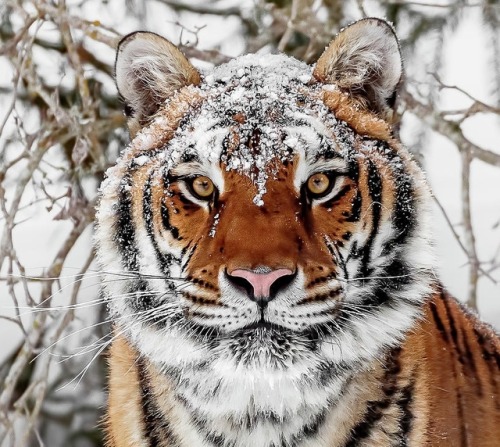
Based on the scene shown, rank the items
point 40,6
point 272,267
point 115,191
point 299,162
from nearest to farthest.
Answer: point 272,267
point 299,162
point 115,191
point 40,6

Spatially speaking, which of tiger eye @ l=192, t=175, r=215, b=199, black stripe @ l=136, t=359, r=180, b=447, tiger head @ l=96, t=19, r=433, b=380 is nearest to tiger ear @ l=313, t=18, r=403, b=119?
tiger head @ l=96, t=19, r=433, b=380

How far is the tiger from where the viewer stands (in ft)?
6.88

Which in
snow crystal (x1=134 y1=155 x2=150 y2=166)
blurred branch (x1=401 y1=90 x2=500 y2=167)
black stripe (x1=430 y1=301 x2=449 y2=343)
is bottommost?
black stripe (x1=430 y1=301 x2=449 y2=343)

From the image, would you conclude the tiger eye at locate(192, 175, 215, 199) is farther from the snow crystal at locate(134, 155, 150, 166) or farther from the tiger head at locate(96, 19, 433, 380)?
the snow crystal at locate(134, 155, 150, 166)

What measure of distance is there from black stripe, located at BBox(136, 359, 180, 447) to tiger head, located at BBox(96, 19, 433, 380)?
0.43ft

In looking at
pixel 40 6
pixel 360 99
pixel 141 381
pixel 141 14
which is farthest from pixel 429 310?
pixel 141 14

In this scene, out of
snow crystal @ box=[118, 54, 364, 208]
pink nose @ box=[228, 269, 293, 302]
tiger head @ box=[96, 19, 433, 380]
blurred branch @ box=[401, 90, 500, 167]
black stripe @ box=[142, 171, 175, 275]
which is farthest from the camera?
blurred branch @ box=[401, 90, 500, 167]

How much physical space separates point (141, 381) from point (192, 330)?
350mm

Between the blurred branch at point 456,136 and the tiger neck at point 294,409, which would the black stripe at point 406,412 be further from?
the blurred branch at point 456,136

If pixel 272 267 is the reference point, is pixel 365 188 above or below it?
above

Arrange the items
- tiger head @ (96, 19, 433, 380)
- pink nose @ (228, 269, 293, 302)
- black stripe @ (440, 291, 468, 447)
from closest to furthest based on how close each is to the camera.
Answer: pink nose @ (228, 269, 293, 302)
tiger head @ (96, 19, 433, 380)
black stripe @ (440, 291, 468, 447)

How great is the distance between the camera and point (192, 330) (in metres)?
2.20

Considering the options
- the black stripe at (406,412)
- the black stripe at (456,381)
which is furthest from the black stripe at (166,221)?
the black stripe at (456,381)

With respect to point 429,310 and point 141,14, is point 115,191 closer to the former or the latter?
point 429,310
